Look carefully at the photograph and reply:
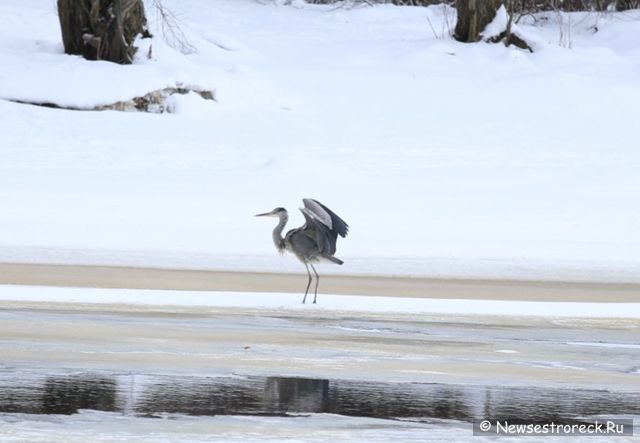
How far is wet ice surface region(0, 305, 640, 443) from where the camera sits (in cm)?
691

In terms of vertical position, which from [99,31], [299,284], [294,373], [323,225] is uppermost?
[294,373]

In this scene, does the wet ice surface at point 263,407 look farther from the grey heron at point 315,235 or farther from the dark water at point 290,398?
the grey heron at point 315,235

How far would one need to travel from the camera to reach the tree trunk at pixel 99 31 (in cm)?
2133

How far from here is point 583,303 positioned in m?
11.8

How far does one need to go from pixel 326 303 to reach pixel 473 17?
46.4 ft

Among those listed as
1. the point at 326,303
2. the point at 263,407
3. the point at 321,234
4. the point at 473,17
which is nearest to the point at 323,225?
the point at 321,234

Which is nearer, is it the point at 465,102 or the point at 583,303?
the point at 583,303

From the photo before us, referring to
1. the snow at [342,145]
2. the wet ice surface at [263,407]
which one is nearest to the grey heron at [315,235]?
the snow at [342,145]

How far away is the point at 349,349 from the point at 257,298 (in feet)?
7.55

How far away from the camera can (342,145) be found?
19.9 meters

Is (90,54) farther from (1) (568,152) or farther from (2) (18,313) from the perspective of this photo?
(2) (18,313)

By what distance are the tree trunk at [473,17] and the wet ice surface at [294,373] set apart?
47.4ft

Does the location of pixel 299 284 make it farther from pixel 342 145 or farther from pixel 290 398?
pixel 342 145

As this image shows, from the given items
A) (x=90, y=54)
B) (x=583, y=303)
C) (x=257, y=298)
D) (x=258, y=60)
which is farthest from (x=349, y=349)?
(x=258, y=60)
